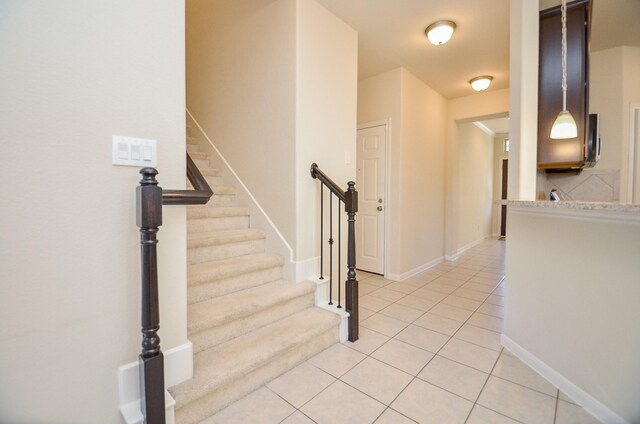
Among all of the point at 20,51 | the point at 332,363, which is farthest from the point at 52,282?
the point at 332,363

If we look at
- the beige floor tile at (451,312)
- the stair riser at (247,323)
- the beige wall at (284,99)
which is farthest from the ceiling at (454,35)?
the beige floor tile at (451,312)

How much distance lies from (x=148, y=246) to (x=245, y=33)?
241 cm

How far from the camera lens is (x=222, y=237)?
2.38 metres

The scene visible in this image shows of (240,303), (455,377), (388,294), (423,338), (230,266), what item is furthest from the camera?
(388,294)

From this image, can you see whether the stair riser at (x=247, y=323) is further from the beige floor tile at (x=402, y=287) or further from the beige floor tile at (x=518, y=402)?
the beige floor tile at (x=402, y=287)

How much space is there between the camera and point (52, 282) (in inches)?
43.8

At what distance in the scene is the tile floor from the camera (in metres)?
1.49

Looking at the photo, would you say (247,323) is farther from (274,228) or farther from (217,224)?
(217,224)

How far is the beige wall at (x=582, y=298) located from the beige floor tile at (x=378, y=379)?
0.90 m

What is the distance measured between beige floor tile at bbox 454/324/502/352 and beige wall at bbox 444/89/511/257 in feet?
8.98

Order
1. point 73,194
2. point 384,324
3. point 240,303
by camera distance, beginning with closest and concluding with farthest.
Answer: point 73,194 → point 240,303 → point 384,324

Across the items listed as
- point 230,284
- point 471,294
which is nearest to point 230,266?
point 230,284

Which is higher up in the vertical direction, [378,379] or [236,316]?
[236,316]

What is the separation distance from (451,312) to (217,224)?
7.68 ft
